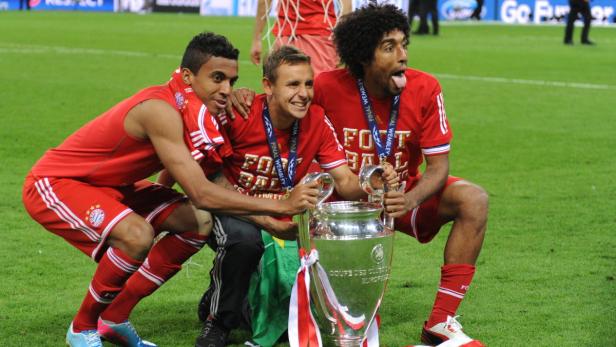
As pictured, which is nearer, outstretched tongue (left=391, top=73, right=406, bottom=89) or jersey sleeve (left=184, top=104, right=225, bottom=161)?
jersey sleeve (left=184, top=104, right=225, bottom=161)

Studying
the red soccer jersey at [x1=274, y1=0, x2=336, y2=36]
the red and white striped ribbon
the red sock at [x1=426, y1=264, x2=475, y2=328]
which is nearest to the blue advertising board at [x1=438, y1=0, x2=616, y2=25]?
the red soccer jersey at [x1=274, y1=0, x2=336, y2=36]

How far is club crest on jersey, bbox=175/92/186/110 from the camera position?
4.87 m

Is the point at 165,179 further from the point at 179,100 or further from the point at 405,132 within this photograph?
the point at 405,132

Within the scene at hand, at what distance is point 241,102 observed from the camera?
525 centimetres

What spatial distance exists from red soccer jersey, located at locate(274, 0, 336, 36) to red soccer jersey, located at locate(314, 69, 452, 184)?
3135 millimetres

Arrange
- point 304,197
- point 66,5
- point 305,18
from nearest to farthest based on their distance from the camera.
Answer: point 304,197
point 305,18
point 66,5

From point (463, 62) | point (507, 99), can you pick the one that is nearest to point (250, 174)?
point (507, 99)

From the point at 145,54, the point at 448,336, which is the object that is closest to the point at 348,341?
the point at 448,336

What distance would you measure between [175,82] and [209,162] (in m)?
0.38

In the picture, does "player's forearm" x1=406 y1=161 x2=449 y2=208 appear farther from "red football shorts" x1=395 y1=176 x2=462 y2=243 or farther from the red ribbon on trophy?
the red ribbon on trophy

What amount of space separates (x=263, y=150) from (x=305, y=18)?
141 inches

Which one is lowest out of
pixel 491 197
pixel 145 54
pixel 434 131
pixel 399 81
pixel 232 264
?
pixel 145 54

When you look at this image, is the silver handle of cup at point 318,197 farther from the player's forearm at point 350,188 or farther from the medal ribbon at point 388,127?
the medal ribbon at point 388,127

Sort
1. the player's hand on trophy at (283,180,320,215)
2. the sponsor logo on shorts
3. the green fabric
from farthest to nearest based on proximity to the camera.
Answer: the green fabric, the sponsor logo on shorts, the player's hand on trophy at (283,180,320,215)
